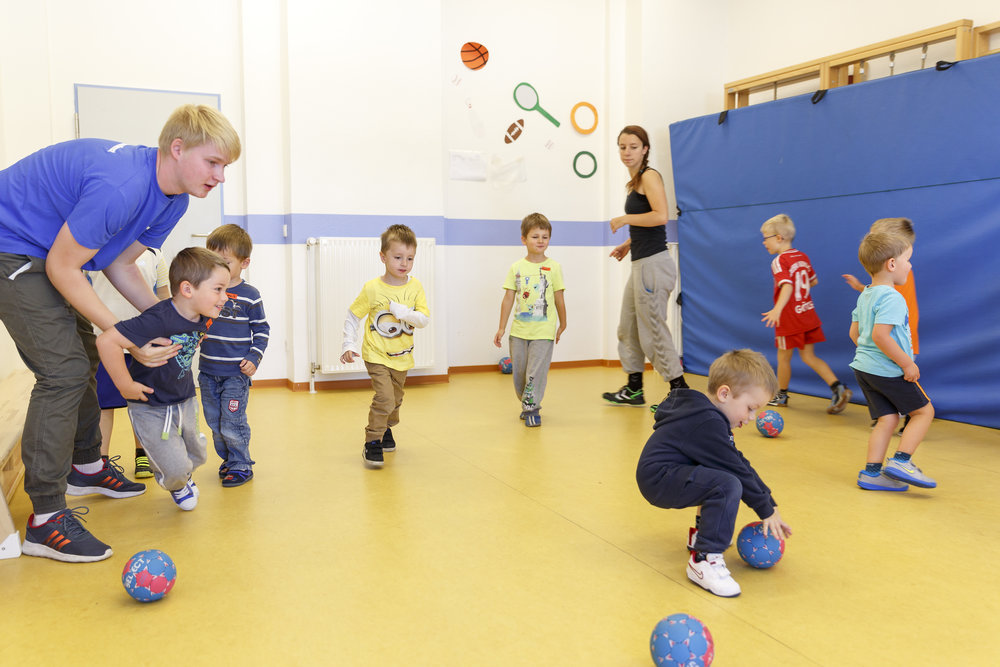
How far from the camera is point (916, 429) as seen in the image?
10.1ft

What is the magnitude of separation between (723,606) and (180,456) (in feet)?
6.16

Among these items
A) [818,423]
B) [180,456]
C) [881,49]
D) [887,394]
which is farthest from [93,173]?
[881,49]

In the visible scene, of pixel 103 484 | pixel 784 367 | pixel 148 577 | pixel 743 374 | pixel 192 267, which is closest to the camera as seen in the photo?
pixel 148 577

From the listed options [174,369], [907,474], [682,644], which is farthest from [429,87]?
[682,644]

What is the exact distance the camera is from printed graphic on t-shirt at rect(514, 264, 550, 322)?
431cm

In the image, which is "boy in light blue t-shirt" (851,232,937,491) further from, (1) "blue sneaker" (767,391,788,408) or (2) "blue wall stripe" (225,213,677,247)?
(2) "blue wall stripe" (225,213,677,247)

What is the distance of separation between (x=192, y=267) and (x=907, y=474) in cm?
279

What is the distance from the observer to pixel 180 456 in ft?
8.75

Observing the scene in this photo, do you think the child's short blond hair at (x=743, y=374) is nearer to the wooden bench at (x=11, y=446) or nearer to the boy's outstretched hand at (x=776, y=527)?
the boy's outstretched hand at (x=776, y=527)

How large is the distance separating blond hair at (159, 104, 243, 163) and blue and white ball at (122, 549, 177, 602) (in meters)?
1.17

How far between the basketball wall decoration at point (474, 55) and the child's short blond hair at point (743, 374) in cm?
465

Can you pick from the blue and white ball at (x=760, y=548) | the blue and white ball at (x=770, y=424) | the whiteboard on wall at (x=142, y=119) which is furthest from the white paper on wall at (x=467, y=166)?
the blue and white ball at (x=760, y=548)

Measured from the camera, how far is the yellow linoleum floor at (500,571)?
1.78m

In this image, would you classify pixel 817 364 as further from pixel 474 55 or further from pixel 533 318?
pixel 474 55
